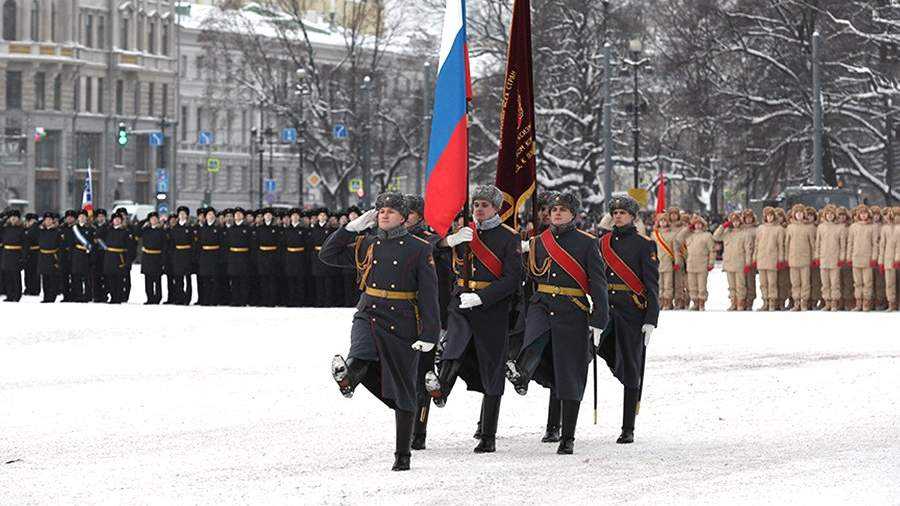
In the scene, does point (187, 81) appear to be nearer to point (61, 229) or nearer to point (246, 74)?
point (246, 74)

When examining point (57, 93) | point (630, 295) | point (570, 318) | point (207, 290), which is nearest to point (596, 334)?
point (570, 318)

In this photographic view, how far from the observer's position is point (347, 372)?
40.7ft

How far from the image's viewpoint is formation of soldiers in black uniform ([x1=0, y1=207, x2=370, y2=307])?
34.8m

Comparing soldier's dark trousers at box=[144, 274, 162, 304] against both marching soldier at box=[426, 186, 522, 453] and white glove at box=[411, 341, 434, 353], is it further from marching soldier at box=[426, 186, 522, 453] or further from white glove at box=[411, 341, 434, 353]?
white glove at box=[411, 341, 434, 353]

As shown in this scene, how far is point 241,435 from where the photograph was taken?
1425 cm

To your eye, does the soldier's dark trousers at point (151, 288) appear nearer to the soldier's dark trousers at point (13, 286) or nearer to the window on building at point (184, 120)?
the soldier's dark trousers at point (13, 286)

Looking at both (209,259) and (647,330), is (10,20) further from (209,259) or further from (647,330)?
(647,330)

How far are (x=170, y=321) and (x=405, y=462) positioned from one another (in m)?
17.0

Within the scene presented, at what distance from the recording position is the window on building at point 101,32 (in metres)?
111

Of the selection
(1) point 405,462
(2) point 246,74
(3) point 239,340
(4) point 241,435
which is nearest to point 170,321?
(3) point 239,340

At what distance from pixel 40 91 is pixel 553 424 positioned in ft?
312

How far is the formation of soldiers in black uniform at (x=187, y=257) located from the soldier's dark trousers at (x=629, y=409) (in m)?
19.7

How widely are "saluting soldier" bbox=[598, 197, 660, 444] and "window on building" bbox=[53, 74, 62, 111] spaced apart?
9486 cm

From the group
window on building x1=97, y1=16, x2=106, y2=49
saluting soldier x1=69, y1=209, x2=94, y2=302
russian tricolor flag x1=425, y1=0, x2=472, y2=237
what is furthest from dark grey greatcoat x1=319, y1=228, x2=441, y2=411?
window on building x1=97, y1=16, x2=106, y2=49
